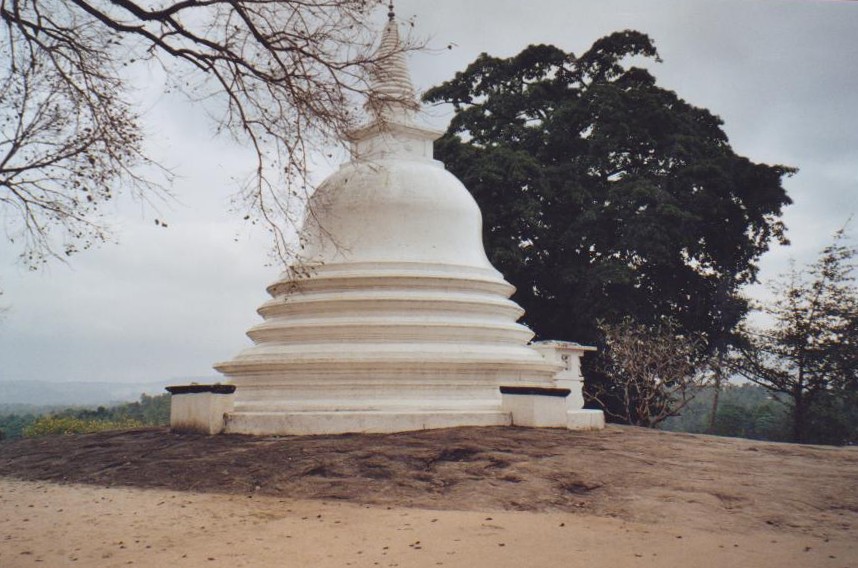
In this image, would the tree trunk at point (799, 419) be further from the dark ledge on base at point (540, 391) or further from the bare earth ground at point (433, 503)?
the dark ledge on base at point (540, 391)

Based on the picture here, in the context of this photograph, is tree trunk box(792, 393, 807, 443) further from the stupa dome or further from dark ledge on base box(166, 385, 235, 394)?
dark ledge on base box(166, 385, 235, 394)

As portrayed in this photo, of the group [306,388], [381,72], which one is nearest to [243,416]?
[306,388]

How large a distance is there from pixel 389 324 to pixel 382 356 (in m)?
0.78

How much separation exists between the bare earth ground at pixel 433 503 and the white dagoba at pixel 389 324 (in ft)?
3.61

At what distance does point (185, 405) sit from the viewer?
1303cm

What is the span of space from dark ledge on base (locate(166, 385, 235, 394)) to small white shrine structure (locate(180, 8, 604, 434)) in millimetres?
116

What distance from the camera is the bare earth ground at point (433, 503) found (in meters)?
6.04

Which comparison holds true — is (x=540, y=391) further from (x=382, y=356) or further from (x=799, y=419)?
(x=799, y=419)

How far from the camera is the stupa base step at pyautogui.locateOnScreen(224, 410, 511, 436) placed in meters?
11.9

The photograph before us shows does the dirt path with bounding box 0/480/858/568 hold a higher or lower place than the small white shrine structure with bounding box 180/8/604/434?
lower

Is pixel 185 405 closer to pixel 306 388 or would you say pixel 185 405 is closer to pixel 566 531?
pixel 306 388

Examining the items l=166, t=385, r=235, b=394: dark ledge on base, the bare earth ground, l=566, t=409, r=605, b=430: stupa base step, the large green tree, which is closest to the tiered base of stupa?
l=166, t=385, r=235, b=394: dark ledge on base

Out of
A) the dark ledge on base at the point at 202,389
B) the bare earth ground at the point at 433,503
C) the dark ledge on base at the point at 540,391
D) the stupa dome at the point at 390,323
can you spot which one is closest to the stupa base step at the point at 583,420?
the dark ledge on base at the point at 540,391

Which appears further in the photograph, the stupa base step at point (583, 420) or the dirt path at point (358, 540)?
the stupa base step at point (583, 420)
